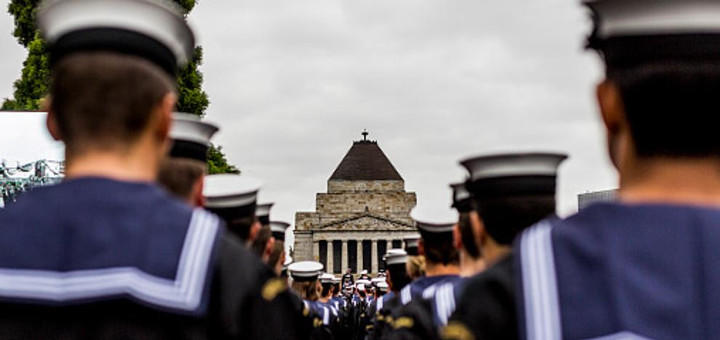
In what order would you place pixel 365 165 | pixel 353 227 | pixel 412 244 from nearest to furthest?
1. pixel 412 244
2. pixel 353 227
3. pixel 365 165

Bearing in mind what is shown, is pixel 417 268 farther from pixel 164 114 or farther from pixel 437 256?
pixel 164 114

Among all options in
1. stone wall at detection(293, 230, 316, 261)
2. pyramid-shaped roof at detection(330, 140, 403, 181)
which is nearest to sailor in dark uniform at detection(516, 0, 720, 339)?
stone wall at detection(293, 230, 316, 261)

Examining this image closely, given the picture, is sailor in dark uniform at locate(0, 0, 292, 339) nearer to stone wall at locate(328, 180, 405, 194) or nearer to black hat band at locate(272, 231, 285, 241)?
black hat band at locate(272, 231, 285, 241)

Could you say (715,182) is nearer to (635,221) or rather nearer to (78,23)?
(635,221)

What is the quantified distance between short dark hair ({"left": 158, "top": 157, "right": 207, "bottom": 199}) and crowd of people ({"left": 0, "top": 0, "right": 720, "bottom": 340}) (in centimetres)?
72

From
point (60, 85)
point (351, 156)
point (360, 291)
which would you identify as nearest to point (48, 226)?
point (60, 85)

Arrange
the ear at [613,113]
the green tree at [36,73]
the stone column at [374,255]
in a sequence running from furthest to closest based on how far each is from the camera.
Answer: the stone column at [374,255] → the green tree at [36,73] → the ear at [613,113]

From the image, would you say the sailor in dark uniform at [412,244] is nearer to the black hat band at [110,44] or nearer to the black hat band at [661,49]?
the black hat band at [110,44]

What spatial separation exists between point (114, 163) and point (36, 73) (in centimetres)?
2657

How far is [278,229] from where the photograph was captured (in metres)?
7.67

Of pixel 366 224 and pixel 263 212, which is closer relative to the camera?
pixel 263 212

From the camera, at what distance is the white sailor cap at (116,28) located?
1.96m

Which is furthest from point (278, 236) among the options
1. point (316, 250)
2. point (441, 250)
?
point (316, 250)

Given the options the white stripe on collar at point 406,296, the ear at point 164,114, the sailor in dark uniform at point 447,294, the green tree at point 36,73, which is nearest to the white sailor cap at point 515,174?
the sailor in dark uniform at point 447,294
